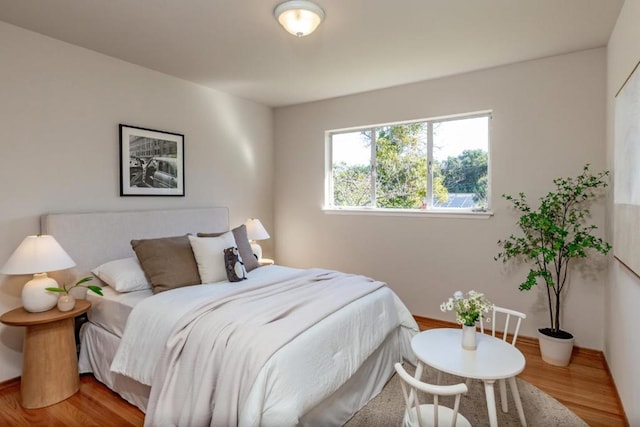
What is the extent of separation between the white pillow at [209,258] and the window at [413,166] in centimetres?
185

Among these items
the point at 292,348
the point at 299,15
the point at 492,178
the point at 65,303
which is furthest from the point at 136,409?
the point at 492,178

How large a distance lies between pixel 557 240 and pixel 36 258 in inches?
146

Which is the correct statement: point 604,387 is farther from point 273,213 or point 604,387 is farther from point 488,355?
point 273,213

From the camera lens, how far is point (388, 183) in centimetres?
405

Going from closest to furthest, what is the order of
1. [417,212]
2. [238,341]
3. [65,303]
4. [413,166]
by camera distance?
1. [238,341]
2. [65,303]
3. [417,212]
4. [413,166]

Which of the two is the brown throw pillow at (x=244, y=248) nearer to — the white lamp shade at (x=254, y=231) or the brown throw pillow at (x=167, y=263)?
the brown throw pillow at (x=167, y=263)

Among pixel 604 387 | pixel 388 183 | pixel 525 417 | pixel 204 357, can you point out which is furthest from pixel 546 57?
pixel 204 357

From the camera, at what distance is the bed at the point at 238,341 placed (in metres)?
1.65

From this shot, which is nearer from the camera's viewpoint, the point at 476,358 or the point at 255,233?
the point at 476,358

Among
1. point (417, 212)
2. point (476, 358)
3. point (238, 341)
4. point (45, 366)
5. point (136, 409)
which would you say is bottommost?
Answer: point (136, 409)

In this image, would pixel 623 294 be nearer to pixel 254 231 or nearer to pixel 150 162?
pixel 254 231

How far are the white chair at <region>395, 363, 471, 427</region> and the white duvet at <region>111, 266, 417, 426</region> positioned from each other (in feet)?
1.45

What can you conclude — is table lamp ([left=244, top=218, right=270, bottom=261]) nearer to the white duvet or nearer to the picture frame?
the white duvet

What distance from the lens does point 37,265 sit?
221 centimetres
